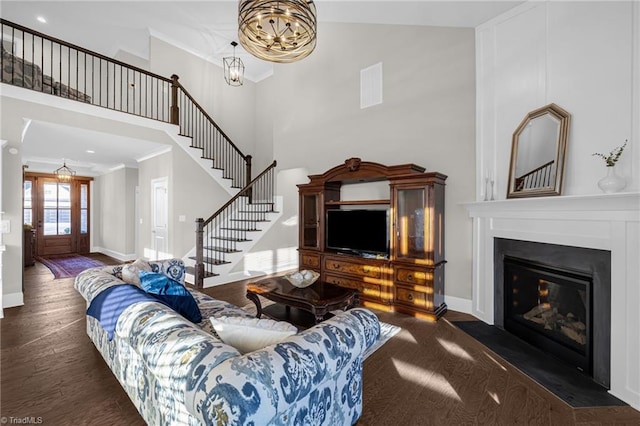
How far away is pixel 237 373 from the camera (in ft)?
3.38

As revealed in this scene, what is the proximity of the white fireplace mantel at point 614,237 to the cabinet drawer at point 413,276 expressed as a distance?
1045 mm

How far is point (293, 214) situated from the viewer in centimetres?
593

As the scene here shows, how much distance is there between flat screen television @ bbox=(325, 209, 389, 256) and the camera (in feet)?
13.0

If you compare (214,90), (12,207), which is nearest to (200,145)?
(214,90)

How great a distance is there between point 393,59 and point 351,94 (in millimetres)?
857

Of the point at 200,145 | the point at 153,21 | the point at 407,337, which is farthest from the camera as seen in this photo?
the point at 200,145

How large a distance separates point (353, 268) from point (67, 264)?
23.8ft

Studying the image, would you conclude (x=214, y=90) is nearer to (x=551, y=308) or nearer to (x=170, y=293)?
(x=170, y=293)

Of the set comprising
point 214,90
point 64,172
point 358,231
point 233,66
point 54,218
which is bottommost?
point 358,231

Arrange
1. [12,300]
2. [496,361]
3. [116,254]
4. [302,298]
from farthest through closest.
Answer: [116,254] → [12,300] → [302,298] → [496,361]

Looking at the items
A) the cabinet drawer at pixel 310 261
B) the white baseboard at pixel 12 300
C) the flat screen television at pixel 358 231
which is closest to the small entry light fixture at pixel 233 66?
the flat screen television at pixel 358 231

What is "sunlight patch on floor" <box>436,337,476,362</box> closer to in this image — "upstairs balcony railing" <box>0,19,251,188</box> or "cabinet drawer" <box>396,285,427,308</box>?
"cabinet drawer" <box>396,285,427,308</box>

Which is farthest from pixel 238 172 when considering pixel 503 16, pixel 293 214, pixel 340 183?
pixel 503 16

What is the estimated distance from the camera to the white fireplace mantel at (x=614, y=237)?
2010 mm
